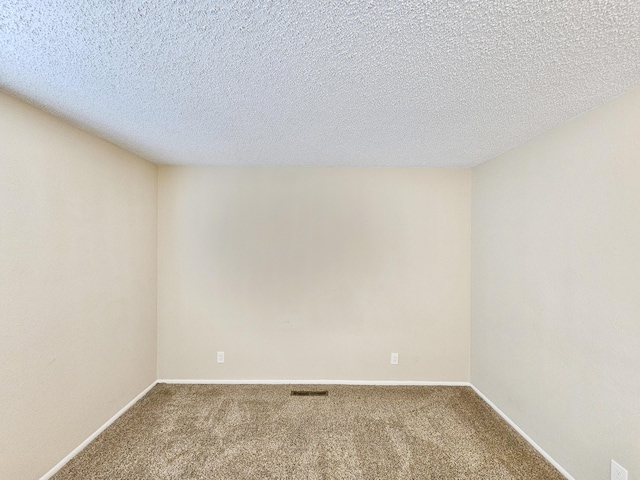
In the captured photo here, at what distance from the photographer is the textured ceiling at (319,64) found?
1056 mm

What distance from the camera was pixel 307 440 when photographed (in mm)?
2330

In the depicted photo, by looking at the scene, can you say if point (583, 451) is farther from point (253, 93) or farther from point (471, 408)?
point (253, 93)

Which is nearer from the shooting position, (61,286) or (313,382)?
(61,286)

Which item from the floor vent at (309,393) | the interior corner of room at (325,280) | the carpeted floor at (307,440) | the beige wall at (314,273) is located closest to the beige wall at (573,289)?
the interior corner of room at (325,280)

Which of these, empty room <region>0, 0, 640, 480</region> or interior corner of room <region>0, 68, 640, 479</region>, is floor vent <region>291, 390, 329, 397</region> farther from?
interior corner of room <region>0, 68, 640, 479</region>

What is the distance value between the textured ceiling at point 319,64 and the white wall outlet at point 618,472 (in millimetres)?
2032

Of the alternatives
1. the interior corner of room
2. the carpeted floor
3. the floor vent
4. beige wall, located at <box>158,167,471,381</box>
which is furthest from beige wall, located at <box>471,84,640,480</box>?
the floor vent

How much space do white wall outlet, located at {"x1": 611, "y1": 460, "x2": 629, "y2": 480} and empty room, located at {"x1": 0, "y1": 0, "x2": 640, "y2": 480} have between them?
1 centimetres

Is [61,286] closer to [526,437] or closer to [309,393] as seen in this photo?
[309,393]

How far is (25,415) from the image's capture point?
1748 mm

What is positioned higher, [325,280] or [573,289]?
[573,289]

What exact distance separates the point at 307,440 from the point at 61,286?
6.82ft

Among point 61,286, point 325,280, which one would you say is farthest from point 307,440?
point 61,286

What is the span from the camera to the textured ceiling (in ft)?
3.46
